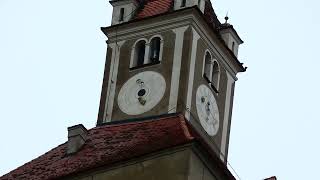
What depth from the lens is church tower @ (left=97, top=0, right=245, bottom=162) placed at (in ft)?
207

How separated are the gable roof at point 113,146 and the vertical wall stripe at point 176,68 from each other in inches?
31.9

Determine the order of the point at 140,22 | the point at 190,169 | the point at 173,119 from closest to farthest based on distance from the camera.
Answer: the point at 190,169 → the point at 173,119 → the point at 140,22

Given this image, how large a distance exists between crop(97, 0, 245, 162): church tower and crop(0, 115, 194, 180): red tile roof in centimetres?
112

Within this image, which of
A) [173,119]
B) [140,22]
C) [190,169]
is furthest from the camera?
[140,22]

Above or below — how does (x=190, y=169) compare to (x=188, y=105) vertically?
below

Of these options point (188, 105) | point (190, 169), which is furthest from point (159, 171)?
→ point (188, 105)

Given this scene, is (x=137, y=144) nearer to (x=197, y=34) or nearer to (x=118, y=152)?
(x=118, y=152)

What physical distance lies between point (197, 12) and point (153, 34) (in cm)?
209

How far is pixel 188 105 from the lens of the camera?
62.5 m

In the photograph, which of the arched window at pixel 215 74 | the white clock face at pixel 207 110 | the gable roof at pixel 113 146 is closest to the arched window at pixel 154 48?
the white clock face at pixel 207 110

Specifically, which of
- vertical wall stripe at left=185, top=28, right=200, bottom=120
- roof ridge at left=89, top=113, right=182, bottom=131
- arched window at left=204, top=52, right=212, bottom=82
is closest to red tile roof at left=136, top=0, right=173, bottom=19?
vertical wall stripe at left=185, top=28, right=200, bottom=120

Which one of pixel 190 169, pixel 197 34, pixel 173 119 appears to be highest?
pixel 197 34

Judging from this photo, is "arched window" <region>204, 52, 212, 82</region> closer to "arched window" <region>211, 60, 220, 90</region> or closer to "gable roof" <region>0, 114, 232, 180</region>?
"arched window" <region>211, 60, 220, 90</region>

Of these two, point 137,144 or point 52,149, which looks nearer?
point 137,144
